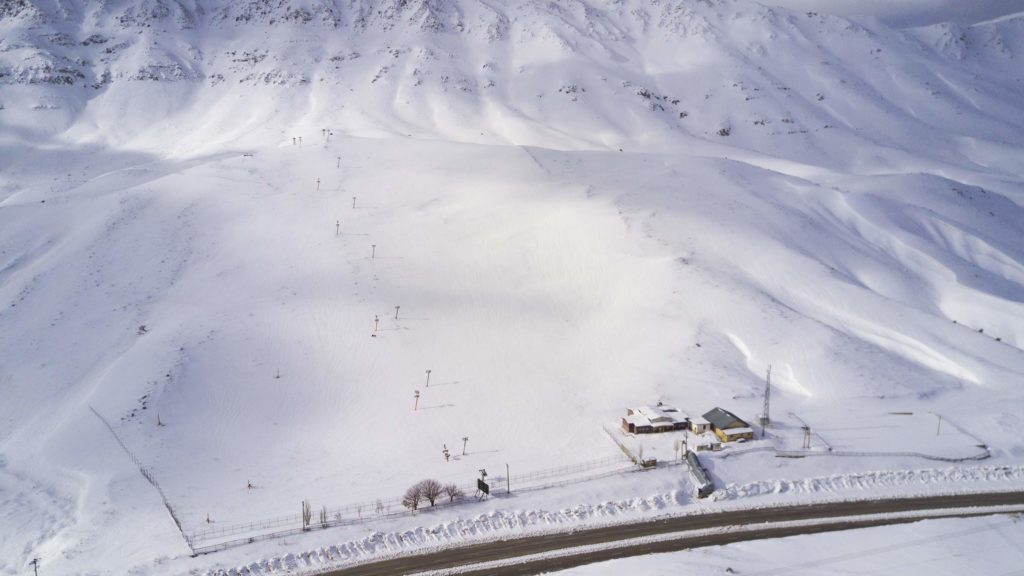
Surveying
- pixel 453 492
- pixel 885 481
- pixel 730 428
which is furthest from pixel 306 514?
pixel 885 481

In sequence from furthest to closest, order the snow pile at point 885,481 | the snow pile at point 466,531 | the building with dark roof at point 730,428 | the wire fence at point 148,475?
the building with dark roof at point 730,428, the snow pile at point 885,481, the wire fence at point 148,475, the snow pile at point 466,531

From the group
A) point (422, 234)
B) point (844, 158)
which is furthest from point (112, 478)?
point (844, 158)

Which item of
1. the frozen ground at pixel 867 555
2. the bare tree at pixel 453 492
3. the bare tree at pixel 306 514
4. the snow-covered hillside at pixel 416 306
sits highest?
the snow-covered hillside at pixel 416 306

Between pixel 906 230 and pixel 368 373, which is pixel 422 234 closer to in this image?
pixel 368 373

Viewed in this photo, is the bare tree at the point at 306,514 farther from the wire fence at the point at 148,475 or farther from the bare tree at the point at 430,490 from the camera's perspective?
the bare tree at the point at 430,490

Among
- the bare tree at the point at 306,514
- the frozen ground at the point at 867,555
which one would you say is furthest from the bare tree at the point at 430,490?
the frozen ground at the point at 867,555

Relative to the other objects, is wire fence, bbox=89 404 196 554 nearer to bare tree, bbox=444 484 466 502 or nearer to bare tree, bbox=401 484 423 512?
bare tree, bbox=401 484 423 512
